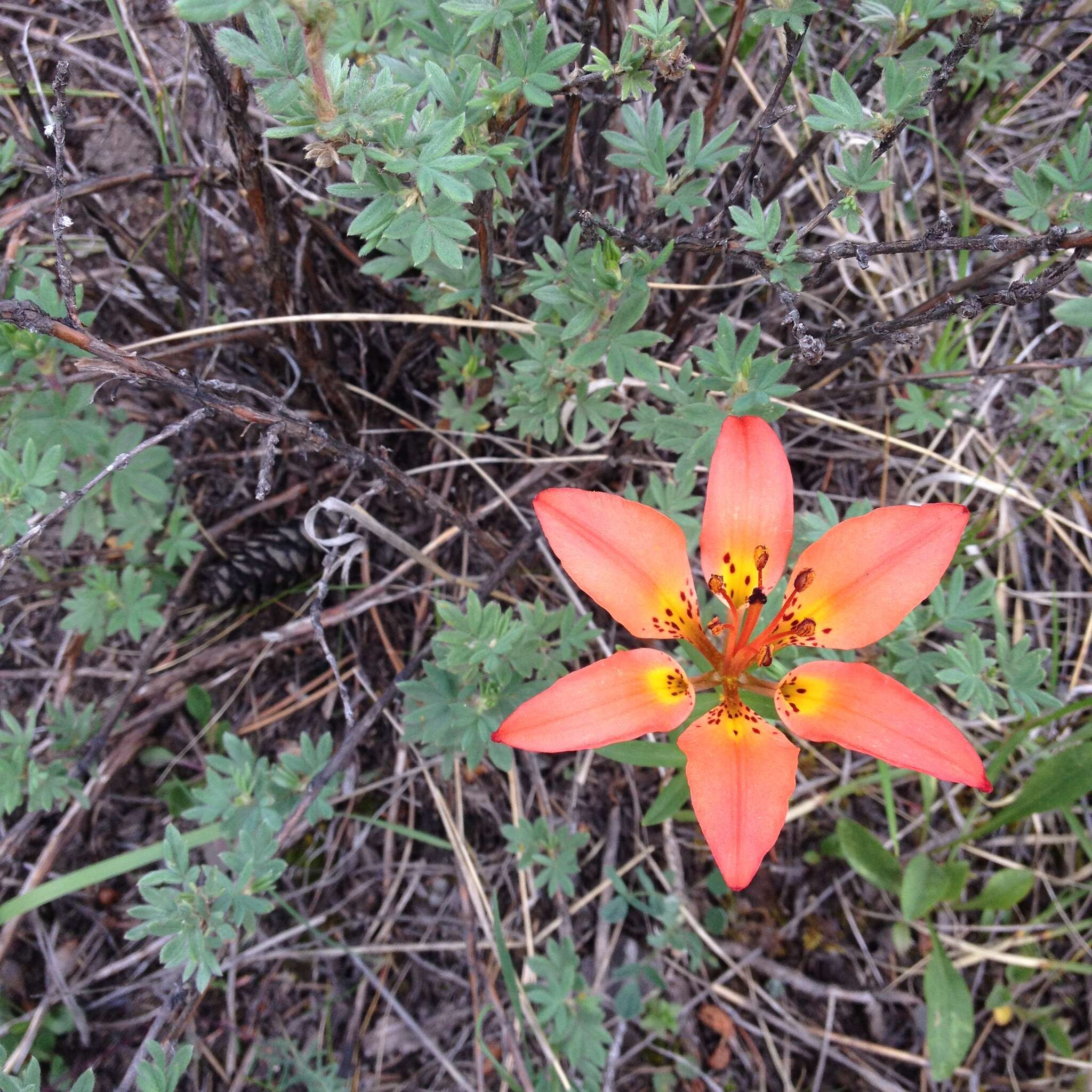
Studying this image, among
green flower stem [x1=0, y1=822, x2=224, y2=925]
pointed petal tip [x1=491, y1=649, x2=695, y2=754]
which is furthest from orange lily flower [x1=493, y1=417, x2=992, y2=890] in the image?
green flower stem [x1=0, y1=822, x2=224, y2=925]

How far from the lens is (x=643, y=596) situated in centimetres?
185

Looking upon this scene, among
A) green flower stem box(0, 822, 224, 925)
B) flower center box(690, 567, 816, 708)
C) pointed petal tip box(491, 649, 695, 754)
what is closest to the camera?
pointed petal tip box(491, 649, 695, 754)

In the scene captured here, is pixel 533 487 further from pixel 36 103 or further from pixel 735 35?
pixel 36 103

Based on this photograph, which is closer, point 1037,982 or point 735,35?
point 735,35

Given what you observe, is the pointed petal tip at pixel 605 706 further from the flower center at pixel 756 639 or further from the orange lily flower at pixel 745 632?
the flower center at pixel 756 639

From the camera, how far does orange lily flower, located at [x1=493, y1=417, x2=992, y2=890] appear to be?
1.61 meters

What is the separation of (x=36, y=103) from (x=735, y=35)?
243 centimetres

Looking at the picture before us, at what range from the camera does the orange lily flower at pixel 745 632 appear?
1614 millimetres

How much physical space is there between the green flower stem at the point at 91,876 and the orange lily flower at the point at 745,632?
4.82ft

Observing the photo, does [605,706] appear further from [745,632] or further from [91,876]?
[91,876]

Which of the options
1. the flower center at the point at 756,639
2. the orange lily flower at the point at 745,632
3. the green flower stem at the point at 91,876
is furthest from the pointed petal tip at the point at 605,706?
the green flower stem at the point at 91,876

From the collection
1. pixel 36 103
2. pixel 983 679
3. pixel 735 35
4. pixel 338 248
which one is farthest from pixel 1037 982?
pixel 36 103

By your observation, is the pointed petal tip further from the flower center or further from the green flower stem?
the green flower stem

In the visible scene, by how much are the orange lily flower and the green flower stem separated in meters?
1.47
